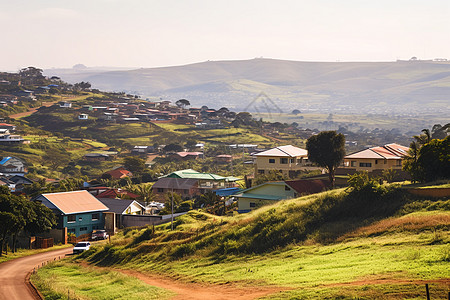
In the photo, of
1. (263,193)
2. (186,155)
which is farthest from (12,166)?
(263,193)

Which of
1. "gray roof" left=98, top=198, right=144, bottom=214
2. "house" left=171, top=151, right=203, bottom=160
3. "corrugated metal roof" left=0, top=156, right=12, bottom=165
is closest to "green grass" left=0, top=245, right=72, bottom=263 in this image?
"gray roof" left=98, top=198, right=144, bottom=214

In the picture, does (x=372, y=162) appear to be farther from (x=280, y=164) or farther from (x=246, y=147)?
(x=246, y=147)

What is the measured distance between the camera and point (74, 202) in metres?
58.5

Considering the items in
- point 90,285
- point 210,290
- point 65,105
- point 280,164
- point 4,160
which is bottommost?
point 4,160

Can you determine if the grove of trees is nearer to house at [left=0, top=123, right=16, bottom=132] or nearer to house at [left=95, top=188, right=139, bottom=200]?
house at [left=95, top=188, right=139, bottom=200]

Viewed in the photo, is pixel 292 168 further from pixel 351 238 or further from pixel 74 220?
pixel 351 238

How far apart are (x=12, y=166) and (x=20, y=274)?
79.5m

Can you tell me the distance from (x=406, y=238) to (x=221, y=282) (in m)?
9.64

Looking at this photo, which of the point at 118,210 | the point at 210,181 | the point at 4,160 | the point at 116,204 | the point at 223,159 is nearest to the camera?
the point at 118,210

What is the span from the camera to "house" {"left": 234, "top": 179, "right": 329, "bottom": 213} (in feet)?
182

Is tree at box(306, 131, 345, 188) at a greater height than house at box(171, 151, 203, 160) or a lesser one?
greater

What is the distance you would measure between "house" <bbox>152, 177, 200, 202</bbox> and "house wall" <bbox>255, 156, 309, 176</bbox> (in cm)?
1014

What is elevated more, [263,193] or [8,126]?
[8,126]

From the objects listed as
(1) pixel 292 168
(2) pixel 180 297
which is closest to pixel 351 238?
(2) pixel 180 297
